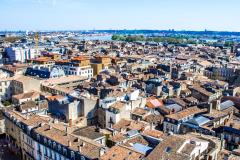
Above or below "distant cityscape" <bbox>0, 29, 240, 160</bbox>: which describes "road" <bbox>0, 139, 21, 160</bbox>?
below

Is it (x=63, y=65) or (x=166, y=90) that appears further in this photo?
(x=63, y=65)

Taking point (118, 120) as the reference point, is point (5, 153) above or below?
below

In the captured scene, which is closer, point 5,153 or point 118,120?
point 5,153

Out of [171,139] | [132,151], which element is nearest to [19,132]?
[132,151]

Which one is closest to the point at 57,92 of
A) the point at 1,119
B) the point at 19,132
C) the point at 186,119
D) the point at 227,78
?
the point at 1,119

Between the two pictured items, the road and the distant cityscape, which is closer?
the distant cityscape

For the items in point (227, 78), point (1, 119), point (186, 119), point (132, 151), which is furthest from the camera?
point (227, 78)

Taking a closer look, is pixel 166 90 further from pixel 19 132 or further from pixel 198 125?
pixel 19 132

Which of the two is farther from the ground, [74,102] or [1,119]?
[74,102]

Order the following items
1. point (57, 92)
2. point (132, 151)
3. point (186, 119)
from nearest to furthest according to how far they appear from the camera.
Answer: point (132, 151), point (186, 119), point (57, 92)

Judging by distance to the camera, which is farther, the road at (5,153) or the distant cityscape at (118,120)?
the road at (5,153)

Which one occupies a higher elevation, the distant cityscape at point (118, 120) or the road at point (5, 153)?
the distant cityscape at point (118, 120)
